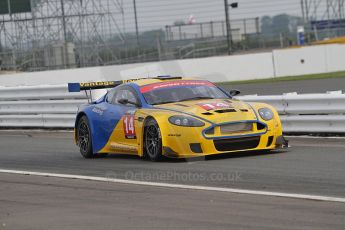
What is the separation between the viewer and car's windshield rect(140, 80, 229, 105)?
11.7 meters

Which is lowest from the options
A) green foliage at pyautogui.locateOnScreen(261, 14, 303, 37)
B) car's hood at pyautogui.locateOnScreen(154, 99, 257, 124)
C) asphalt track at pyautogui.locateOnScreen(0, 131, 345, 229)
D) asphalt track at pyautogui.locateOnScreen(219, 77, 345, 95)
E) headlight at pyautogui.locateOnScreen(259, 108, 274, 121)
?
asphalt track at pyautogui.locateOnScreen(0, 131, 345, 229)

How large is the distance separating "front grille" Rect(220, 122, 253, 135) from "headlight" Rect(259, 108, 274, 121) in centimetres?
29

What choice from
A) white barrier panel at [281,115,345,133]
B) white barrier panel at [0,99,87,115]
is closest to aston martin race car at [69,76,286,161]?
white barrier panel at [281,115,345,133]

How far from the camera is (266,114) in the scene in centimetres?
1105

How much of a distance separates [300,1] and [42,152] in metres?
22.0

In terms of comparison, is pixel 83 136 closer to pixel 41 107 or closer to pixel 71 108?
pixel 71 108

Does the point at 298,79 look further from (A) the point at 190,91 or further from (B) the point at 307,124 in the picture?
(A) the point at 190,91

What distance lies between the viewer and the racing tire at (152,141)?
10844mm

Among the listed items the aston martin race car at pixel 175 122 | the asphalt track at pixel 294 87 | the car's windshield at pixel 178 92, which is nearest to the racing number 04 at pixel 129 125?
the aston martin race car at pixel 175 122

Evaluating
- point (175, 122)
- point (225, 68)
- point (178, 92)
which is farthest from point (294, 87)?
point (175, 122)

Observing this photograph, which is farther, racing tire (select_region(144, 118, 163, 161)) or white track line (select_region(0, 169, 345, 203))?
racing tire (select_region(144, 118, 163, 161))

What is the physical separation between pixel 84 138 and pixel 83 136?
0.22 ft

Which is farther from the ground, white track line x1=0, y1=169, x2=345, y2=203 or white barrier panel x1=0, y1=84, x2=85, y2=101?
white barrier panel x1=0, y1=84, x2=85, y2=101

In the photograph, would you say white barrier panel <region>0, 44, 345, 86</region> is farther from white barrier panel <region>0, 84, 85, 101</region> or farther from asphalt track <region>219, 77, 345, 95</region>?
white barrier panel <region>0, 84, 85, 101</region>
